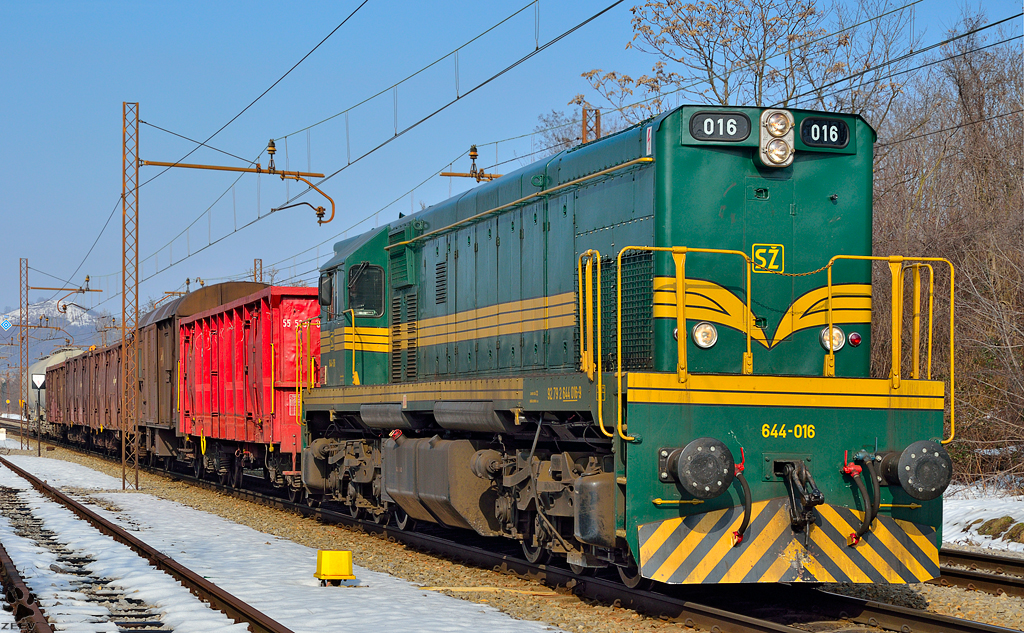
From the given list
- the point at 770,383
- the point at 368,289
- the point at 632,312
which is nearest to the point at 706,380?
the point at 770,383

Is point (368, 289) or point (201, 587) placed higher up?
point (368, 289)

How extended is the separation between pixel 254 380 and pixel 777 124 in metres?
11.6

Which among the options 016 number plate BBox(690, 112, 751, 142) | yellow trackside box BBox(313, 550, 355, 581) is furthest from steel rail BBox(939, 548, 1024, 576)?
yellow trackside box BBox(313, 550, 355, 581)

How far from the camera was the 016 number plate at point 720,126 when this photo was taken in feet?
24.1

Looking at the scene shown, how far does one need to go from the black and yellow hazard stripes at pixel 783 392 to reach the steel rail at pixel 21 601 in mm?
4067

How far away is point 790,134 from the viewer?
738 cm

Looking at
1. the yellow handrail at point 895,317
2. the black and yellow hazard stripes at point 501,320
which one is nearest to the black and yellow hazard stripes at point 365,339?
the black and yellow hazard stripes at point 501,320

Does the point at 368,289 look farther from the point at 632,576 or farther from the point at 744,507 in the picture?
the point at 744,507

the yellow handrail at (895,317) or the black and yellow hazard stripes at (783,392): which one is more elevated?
the yellow handrail at (895,317)

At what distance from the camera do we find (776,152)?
24.2 feet

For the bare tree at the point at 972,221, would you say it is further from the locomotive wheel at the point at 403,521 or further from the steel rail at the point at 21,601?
the steel rail at the point at 21,601

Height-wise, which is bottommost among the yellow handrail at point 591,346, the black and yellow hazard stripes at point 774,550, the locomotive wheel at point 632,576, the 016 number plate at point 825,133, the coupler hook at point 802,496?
the locomotive wheel at point 632,576

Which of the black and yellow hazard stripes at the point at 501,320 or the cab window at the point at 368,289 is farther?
the cab window at the point at 368,289

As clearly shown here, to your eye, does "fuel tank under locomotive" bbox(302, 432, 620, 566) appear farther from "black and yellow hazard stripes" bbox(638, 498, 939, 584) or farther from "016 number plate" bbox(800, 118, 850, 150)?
"016 number plate" bbox(800, 118, 850, 150)
